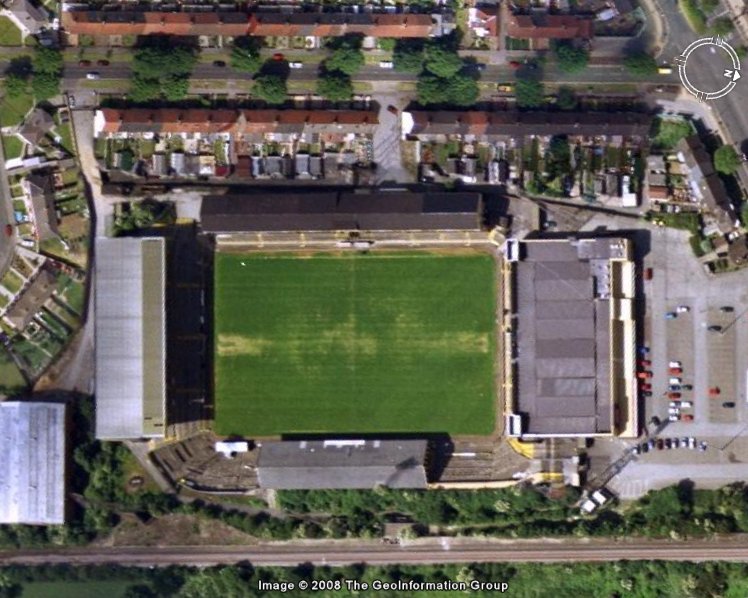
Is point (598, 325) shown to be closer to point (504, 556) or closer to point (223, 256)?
point (504, 556)

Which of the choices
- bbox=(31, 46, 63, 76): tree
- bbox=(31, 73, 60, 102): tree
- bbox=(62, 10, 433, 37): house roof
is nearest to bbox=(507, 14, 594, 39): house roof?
bbox=(62, 10, 433, 37): house roof

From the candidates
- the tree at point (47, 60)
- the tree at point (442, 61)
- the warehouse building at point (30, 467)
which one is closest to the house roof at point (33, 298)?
the warehouse building at point (30, 467)

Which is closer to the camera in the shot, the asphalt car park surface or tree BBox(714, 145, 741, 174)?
tree BBox(714, 145, 741, 174)

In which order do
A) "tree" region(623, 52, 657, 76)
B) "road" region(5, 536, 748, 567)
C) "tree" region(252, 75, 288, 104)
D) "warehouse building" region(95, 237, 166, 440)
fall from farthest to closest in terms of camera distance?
"tree" region(623, 52, 657, 76)
"tree" region(252, 75, 288, 104)
"road" region(5, 536, 748, 567)
"warehouse building" region(95, 237, 166, 440)

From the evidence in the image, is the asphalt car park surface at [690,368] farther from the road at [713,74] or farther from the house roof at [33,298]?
the house roof at [33,298]

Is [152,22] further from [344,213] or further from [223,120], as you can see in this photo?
[344,213]

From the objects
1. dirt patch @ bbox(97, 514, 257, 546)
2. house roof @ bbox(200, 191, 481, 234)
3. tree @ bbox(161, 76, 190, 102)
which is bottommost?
dirt patch @ bbox(97, 514, 257, 546)

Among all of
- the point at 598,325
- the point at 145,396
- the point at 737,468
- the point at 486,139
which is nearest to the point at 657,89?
the point at 486,139

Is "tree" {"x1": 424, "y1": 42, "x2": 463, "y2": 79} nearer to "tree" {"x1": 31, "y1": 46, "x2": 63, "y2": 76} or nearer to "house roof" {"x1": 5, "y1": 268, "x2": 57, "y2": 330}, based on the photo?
"tree" {"x1": 31, "y1": 46, "x2": 63, "y2": 76}
